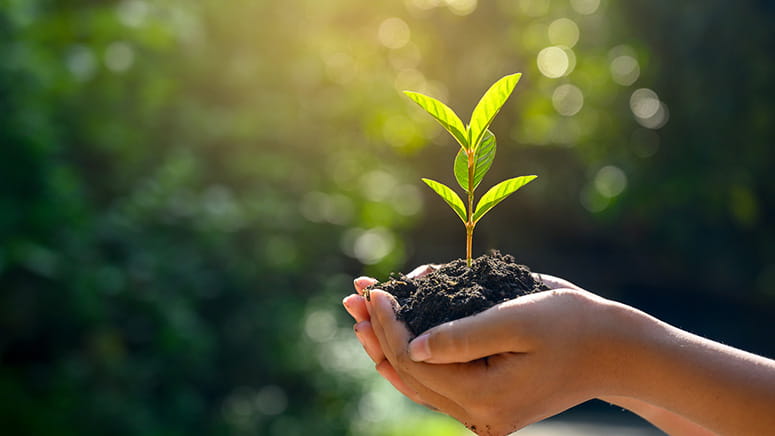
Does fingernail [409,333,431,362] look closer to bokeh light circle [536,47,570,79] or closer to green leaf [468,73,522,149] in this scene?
green leaf [468,73,522,149]

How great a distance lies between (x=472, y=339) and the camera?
1085mm

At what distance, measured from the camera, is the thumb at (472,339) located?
1.09 meters

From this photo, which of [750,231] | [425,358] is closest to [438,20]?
[750,231]

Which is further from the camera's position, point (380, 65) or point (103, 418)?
point (380, 65)

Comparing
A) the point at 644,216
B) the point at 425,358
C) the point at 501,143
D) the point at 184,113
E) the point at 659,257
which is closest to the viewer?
the point at 425,358

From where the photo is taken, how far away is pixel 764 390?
112 centimetres

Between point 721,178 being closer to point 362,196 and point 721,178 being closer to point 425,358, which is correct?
point 362,196

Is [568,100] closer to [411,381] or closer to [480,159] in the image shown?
[480,159]

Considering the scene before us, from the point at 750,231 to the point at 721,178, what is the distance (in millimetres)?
1389

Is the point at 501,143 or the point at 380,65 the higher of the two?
the point at 380,65

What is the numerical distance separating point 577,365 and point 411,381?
28 cm

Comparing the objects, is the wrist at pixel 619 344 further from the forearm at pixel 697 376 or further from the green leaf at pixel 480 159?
the green leaf at pixel 480 159

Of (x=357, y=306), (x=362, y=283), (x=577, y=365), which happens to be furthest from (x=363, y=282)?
(x=577, y=365)

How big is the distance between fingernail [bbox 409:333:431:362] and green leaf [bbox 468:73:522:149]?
44 centimetres
